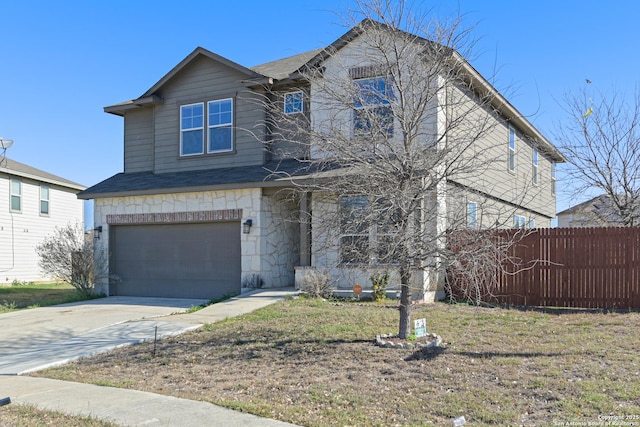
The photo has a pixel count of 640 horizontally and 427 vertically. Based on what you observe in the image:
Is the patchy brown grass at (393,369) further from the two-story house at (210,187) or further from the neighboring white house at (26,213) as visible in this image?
the neighboring white house at (26,213)

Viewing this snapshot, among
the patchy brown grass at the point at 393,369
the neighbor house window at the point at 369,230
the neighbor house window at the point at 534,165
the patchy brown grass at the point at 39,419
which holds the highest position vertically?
the neighbor house window at the point at 534,165

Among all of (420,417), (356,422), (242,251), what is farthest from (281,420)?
(242,251)

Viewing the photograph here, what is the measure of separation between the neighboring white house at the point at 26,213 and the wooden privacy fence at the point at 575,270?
20.1 meters

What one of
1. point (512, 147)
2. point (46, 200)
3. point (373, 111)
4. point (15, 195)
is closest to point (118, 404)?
point (373, 111)

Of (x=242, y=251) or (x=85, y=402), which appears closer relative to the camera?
(x=85, y=402)

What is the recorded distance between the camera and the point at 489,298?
13.0 m

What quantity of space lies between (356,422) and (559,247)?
8858 millimetres

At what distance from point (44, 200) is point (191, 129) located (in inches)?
528

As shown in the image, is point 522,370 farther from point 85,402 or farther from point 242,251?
point 242,251

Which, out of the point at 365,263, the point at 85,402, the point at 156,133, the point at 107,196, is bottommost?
the point at 85,402

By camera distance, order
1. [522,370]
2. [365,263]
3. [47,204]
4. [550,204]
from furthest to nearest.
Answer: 1. [47,204]
2. [550,204]
3. [365,263]
4. [522,370]

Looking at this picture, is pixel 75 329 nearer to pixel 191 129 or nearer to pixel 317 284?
pixel 317 284

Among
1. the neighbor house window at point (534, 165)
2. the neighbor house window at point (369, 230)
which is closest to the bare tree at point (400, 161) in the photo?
the neighbor house window at point (369, 230)

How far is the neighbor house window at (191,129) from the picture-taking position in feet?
55.1
